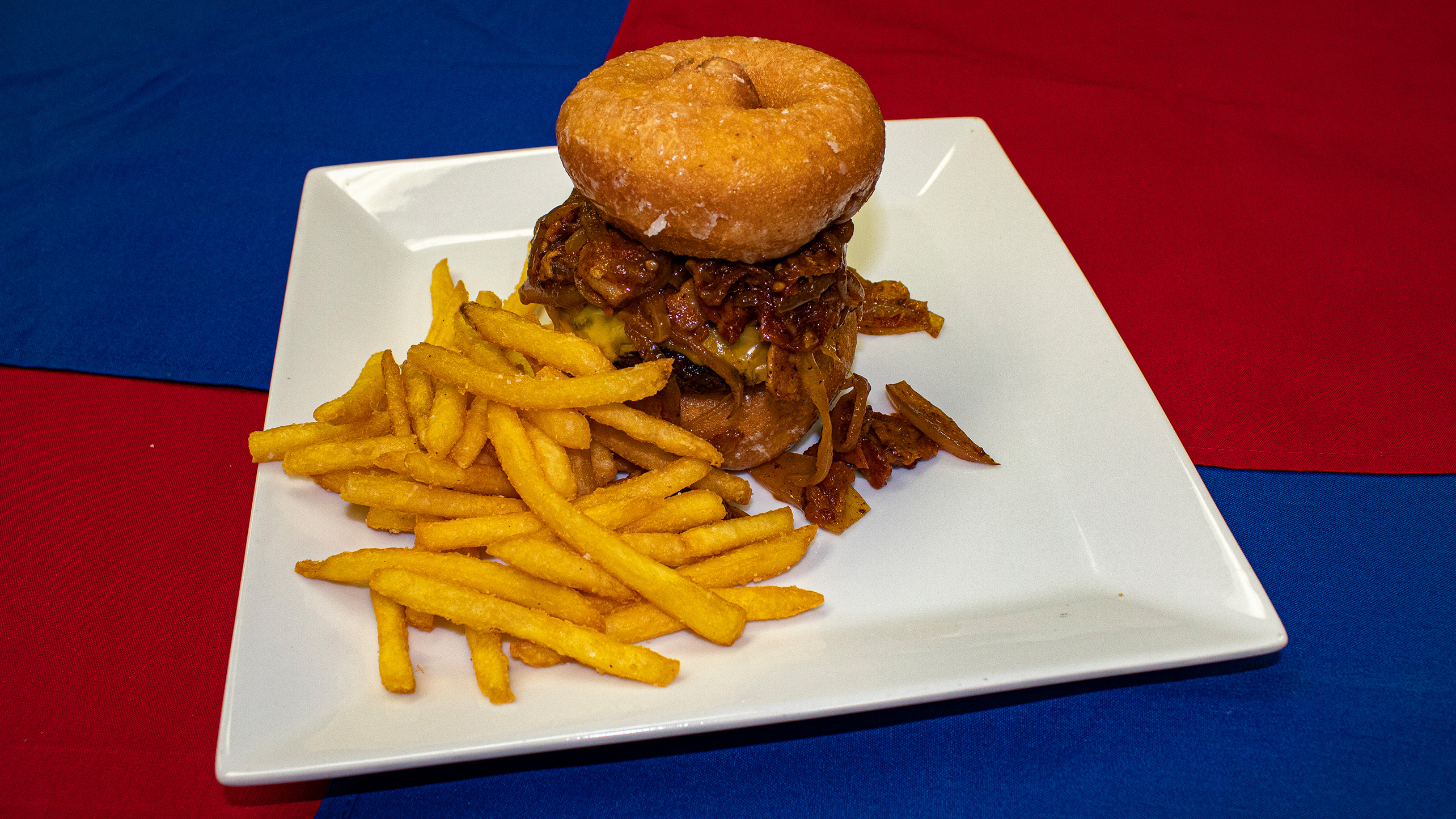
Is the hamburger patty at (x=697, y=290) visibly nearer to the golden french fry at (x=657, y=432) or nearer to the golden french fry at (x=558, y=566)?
the golden french fry at (x=657, y=432)

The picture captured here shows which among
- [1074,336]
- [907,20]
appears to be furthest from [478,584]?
[907,20]

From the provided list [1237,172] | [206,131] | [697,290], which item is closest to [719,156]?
[697,290]

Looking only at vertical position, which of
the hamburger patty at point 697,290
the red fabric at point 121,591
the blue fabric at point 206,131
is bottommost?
the red fabric at point 121,591

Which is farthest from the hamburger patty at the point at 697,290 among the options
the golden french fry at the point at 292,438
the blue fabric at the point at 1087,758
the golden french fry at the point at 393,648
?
the blue fabric at the point at 1087,758

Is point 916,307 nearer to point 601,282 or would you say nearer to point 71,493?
point 601,282

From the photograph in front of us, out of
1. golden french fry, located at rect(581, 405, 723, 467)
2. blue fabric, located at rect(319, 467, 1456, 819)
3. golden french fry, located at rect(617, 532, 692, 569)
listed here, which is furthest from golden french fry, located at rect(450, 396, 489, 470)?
blue fabric, located at rect(319, 467, 1456, 819)

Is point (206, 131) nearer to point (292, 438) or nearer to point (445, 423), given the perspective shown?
point (292, 438)
